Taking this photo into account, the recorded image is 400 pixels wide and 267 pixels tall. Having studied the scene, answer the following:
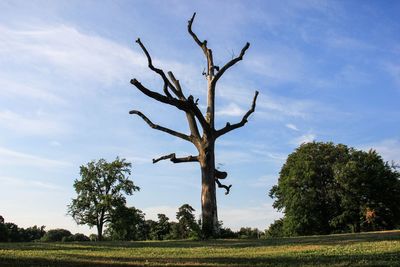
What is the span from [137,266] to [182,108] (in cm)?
1662

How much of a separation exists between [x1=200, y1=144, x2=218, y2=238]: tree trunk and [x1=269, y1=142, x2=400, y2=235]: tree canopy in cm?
3810

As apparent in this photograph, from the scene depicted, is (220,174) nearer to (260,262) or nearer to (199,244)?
(199,244)

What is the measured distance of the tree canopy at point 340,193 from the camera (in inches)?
2547

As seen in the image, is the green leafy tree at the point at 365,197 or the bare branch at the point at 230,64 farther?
the green leafy tree at the point at 365,197

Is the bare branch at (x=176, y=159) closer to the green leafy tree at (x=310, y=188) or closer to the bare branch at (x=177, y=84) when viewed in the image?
the bare branch at (x=177, y=84)

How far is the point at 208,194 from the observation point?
29.9 metres

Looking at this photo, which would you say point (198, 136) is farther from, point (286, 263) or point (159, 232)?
point (159, 232)

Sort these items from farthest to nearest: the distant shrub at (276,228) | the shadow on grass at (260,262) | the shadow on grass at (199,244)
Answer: the distant shrub at (276,228)
the shadow on grass at (199,244)
the shadow on grass at (260,262)

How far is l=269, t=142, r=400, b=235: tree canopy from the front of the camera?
64688mm

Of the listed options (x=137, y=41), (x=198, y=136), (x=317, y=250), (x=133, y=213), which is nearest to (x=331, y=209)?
(x=133, y=213)

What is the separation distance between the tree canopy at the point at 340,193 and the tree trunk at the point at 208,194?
3810 centimetres

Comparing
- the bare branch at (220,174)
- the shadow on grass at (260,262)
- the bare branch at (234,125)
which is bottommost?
the shadow on grass at (260,262)

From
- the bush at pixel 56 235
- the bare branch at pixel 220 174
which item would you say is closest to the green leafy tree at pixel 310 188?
the bare branch at pixel 220 174

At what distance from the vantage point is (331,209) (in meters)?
67.0
